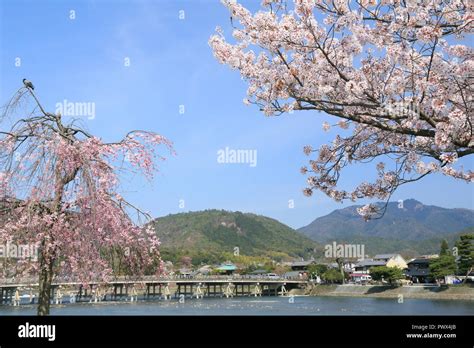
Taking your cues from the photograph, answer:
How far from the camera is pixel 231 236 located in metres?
133

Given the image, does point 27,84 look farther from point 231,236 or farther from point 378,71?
point 231,236

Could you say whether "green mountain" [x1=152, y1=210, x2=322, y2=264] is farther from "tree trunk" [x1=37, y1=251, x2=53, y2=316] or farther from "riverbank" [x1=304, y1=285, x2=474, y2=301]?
"tree trunk" [x1=37, y1=251, x2=53, y2=316]

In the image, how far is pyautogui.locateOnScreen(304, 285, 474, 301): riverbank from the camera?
42188 mm

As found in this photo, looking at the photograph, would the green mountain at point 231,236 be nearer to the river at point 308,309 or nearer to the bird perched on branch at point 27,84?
the river at point 308,309

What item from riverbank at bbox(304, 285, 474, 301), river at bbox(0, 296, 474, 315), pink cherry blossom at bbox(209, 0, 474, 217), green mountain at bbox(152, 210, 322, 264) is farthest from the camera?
green mountain at bbox(152, 210, 322, 264)

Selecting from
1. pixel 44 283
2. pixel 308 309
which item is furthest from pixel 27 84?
pixel 308 309

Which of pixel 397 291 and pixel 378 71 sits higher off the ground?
pixel 378 71

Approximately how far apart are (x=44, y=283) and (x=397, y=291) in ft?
165

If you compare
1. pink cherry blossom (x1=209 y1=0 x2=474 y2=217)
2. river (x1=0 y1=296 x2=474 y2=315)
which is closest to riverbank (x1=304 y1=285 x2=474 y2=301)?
river (x1=0 y1=296 x2=474 y2=315)

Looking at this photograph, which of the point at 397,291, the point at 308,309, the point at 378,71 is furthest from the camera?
the point at 397,291

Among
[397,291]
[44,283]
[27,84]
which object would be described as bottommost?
[397,291]

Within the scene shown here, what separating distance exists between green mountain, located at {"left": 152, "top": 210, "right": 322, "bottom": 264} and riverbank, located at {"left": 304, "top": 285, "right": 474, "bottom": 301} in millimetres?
43409
